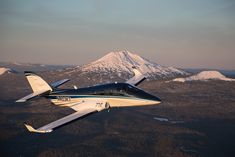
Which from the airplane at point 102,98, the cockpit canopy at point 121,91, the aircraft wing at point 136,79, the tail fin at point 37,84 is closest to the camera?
the airplane at point 102,98

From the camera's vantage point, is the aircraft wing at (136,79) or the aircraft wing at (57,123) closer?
the aircraft wing at (57,123)

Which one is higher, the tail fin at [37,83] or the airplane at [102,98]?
the tail fin at [37,83]

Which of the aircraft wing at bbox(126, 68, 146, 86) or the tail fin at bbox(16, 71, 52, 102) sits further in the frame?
the aircraft wing at bbox(126, 68, 146, 86)

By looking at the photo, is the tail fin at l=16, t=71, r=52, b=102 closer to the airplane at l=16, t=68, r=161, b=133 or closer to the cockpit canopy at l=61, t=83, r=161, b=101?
the airplane at l=16, t=68, r=161, b=133

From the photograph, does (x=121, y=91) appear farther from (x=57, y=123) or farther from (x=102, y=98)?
(x=57, y=123)

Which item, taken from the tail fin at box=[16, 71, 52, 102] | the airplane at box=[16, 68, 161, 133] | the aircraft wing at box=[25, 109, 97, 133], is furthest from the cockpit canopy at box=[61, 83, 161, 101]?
the tail fin at box=[16, 71, 52, 102]

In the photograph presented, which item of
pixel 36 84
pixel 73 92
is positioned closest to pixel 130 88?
pixel 73 92

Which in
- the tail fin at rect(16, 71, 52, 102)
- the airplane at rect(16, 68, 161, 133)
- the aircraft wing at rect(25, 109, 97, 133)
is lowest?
the aircraft wing at rect(25, 109, 97, 133)

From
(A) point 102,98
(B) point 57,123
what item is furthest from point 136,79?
(B) point 57,123

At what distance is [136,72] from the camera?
74.9m

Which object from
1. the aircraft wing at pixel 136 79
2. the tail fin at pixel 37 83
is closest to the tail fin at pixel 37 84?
the tail fin at pixel 37 83

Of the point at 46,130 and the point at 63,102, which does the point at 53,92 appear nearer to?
the point at 63,102

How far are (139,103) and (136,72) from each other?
78.7ft

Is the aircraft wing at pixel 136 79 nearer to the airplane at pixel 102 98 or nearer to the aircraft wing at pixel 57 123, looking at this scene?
the airplane at pixel 102 98
